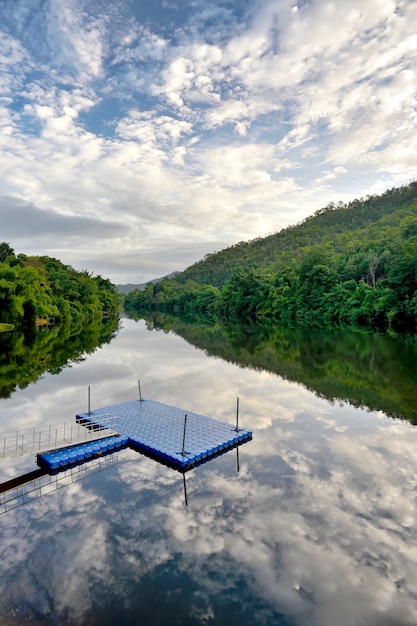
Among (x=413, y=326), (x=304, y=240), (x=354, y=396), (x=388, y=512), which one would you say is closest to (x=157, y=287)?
(x=304, y=240)

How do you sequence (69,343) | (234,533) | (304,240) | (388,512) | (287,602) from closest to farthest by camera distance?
(287,602), (234,533), (388,512), (69,343), (304,240)

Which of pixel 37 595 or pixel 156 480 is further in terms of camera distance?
pixel 156 480

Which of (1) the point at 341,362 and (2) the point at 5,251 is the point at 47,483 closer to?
(1) the point at 341,362

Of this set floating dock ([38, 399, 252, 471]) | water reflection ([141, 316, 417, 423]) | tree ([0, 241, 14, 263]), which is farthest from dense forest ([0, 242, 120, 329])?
floating dock ([38, 399, 252, 471])

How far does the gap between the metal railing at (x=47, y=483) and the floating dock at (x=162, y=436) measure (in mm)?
299

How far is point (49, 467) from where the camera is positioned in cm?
984

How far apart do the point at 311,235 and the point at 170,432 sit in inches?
4808

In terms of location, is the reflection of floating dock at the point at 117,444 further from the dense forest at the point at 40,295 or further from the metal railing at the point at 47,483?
the dense forest at the point at 40,295

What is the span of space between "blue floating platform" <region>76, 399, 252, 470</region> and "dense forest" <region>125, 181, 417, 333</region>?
3323 cm

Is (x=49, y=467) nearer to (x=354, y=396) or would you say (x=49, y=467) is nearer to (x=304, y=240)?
(x=354, y=396)

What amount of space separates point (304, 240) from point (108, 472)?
398 ft

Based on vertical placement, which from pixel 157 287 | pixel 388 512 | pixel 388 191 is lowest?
pixel 388 512

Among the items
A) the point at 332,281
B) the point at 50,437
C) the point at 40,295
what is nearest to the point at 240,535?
the point at 50,437

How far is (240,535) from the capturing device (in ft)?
23.5
